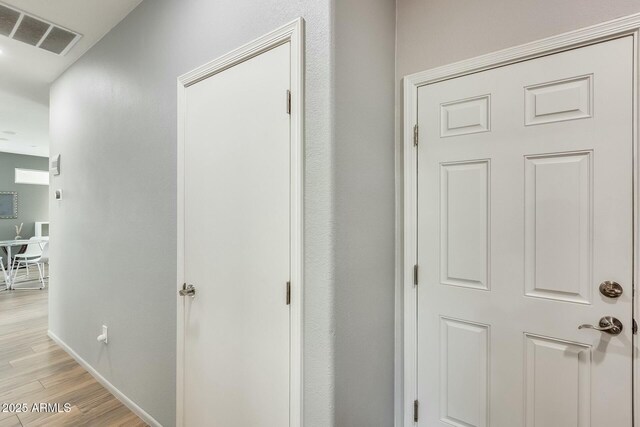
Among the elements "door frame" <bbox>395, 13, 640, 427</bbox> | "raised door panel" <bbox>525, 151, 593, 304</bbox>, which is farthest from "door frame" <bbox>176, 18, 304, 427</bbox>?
"raised door panel" <bbox>525, 151, 593, 304</bbox>

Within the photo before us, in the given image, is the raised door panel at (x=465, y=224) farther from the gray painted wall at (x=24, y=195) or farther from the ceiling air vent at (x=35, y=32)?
the gray painted wall at (x=24, y=195)

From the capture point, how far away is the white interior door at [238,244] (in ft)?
3.89

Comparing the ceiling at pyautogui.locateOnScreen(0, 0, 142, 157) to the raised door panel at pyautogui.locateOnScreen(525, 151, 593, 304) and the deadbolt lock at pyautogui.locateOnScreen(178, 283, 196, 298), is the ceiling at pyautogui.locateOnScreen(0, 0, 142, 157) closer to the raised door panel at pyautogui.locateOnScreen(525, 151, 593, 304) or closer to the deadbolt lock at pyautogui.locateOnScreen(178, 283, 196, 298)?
the deadbolt lock at pyautogui.locateOnScreen(178, 283, 196, 298)

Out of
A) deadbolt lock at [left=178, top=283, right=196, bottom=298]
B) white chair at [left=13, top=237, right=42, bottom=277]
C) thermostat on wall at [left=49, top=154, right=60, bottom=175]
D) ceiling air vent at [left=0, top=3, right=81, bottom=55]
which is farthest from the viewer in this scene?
white chair at [left=13, top=237, right=42, bottom=277]

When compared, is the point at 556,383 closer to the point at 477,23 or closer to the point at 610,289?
the point at 610,289

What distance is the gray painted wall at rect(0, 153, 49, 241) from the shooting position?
673cm

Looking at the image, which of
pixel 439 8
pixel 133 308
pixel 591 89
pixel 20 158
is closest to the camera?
pixel 591 89

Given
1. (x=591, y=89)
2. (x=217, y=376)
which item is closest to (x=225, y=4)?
(x=591, y=89)

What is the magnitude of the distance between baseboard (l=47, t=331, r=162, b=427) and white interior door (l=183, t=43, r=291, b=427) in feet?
1.74

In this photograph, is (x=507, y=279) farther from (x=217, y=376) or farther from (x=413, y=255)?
(x=217, y=376)

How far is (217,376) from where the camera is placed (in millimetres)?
1431

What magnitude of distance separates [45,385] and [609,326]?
11.8 feet

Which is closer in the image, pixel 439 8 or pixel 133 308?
pixel 439 8

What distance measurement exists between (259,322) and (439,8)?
1641 mm
